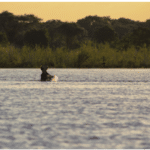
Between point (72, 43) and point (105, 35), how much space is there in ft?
26.2

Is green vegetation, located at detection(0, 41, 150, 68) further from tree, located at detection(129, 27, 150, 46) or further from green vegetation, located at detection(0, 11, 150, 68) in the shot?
tree, located at detection(129, 27, 150, 46)

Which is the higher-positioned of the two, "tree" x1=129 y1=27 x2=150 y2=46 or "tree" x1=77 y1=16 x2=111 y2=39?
Result: "tree" x1=77 y1=16 x2=111 y2=39

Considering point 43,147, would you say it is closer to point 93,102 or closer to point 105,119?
point 105,119

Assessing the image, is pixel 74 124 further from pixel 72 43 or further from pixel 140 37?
pixel 72 43

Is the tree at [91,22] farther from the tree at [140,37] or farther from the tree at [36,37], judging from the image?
the tree at [140,37]

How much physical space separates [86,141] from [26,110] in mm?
3735

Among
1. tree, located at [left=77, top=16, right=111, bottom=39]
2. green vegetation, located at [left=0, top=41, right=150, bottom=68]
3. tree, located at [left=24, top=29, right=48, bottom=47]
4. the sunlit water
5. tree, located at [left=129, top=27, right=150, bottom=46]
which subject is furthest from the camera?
tree, located at [left=77, top=16, right=111, bottom=39]

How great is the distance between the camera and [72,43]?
8100 cm

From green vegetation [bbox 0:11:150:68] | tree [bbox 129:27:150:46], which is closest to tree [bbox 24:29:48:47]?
green vegetation [bbox 0:11:150:68]

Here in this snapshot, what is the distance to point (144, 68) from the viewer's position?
37406mm

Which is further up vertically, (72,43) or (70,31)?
(70,31)

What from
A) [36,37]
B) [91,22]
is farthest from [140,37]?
[91,22]

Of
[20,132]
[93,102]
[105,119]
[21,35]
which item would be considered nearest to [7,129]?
[20,132]

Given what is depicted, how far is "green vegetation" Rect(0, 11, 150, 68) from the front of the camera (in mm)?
36656
